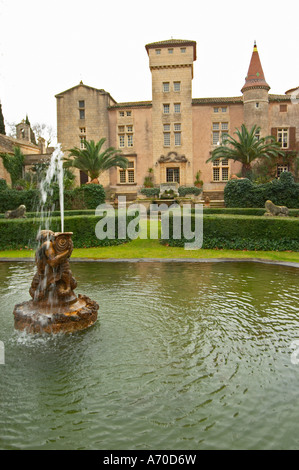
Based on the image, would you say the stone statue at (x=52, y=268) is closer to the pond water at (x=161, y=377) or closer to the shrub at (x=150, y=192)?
the pond water at (x=161, y=377)

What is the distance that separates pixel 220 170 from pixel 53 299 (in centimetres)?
3176

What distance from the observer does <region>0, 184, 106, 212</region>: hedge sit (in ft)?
75.8

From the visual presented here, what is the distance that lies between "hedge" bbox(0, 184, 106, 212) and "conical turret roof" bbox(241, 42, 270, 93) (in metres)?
20.6

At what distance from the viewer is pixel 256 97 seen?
34.0 m

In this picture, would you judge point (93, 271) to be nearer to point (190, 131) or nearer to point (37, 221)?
point (37, 221)

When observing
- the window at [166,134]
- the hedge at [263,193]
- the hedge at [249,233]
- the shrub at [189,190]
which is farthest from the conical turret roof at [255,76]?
the hedge at [249,233]

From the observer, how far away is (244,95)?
34.7 metres

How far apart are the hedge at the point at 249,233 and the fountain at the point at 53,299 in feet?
29.6

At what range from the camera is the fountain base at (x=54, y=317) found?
18.8 feet

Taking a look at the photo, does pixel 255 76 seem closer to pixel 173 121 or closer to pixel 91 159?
pixel 173 121

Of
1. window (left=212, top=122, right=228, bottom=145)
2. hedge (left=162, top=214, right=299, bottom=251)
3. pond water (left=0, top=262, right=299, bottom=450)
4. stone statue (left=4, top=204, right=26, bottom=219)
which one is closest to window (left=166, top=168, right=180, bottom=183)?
window (left=212, top=122, right=228, bottom=145)

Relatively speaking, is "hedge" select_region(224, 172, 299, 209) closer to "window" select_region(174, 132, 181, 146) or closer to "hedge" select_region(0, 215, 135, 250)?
"hedge" select_region(0, 215, 135, 250)
